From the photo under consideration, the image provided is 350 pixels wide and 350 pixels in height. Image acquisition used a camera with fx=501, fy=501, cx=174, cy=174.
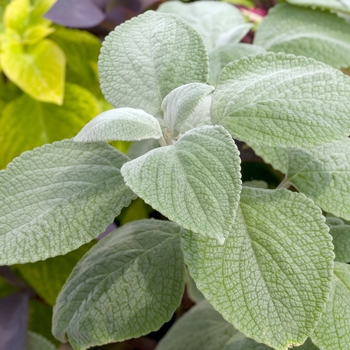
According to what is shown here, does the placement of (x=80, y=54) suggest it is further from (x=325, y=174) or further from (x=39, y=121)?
(x=325, y=174)

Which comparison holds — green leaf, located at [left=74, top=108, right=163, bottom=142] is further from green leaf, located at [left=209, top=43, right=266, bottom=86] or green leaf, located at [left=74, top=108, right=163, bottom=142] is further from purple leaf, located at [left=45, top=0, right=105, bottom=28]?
purple leaf, located at [left=45, top=0, right=105, bottom=28]

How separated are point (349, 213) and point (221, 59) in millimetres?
259

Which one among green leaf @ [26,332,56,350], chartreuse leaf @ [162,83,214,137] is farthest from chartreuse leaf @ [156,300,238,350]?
chartreuse leaf @ [162,83,214,137]

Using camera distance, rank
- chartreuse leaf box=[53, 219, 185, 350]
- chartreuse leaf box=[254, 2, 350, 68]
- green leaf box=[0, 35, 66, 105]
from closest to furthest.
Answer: chartreuse leaf box=[53, 219, 185, 350], chartreuse leaf box=[254, 2, 350, 68], green leaf box=[0, 35, 66, 105]

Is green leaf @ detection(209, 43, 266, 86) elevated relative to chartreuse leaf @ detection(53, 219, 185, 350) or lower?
elevated

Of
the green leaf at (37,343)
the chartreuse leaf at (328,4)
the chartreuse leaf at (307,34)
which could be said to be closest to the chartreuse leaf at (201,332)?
the green leaf at (37,343)

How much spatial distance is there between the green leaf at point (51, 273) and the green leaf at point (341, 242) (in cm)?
37

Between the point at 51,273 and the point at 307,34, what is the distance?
50 cm

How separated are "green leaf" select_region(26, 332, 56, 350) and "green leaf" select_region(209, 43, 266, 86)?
38 cm

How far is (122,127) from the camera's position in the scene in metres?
0.39

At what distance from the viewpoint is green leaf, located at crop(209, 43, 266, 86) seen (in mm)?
592

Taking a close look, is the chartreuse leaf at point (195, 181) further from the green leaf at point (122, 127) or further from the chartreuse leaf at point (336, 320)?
the chartreuse leaf at point (336, 320)

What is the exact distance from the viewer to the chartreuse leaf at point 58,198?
1.29 ft

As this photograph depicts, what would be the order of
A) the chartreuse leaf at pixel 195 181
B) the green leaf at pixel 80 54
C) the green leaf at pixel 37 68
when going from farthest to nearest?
the green leaf at pixel 80 54 < the green leaf at pixel 37 68 < the chartreuse leaf at pixel 195 181
